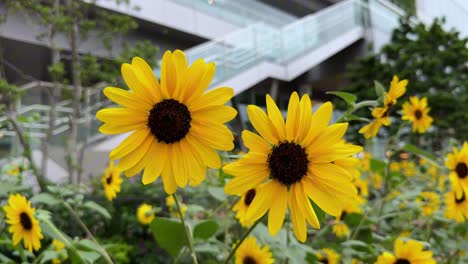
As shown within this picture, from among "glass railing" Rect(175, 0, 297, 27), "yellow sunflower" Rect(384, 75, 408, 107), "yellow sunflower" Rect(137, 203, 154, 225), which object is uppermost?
"glass railing" Rect(175, 0, 297, 27)

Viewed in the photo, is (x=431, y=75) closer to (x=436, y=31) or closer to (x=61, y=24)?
(x=436, y=31)

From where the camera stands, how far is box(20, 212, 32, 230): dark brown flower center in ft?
3.06

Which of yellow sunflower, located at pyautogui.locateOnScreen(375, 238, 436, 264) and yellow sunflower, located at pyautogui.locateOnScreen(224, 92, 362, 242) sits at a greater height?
yellow sunflower, located at pyautogui.locateOnScreen(224, 92, 362, 242)

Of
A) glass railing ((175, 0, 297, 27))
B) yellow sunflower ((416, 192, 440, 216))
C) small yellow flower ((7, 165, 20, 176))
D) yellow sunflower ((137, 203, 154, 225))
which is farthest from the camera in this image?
glass railing ((175, 0, 297, 27))

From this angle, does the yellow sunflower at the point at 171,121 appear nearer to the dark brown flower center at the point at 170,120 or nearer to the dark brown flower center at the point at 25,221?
the dark brown flower center at the point at 170,120

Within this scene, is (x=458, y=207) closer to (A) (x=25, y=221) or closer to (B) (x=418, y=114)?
(B) (x=418, y=114)

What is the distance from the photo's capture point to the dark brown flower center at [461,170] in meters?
1.13

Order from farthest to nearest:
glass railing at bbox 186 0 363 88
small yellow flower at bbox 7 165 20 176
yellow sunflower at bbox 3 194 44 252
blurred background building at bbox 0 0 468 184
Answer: glass railing at bbox 186 0 363 88 < blurred background building at bbox 0 0 468 184 < small yellow flower at bbox 7 165 20 176 < yellow sunflower at bbox 3 194 44 252

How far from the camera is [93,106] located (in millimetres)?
5562

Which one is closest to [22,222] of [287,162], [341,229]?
[287,162]

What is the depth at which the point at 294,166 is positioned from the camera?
1.92ft

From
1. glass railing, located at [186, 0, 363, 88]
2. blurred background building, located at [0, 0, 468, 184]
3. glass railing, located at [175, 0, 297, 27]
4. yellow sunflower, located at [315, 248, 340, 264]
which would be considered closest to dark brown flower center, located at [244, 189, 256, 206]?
yellow sunflower, located at [315, 248, 340, 264]

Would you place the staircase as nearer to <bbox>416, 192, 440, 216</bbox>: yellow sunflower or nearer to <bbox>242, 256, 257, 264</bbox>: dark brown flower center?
<bbox>416, 192, 440, 216</bbox>: yellow sunflower

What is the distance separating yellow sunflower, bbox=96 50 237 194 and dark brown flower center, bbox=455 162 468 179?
81 cm
